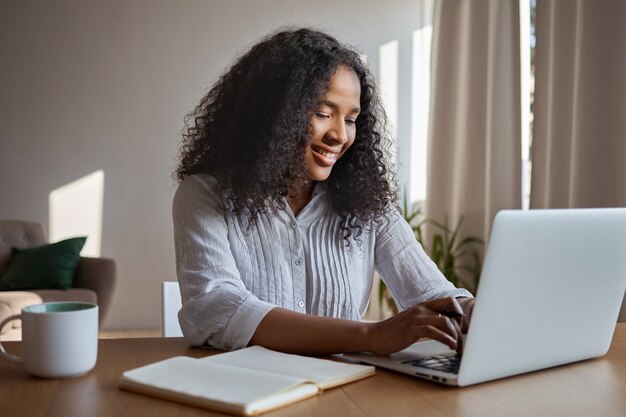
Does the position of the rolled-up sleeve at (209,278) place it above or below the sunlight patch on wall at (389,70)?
below

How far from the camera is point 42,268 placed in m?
4.39

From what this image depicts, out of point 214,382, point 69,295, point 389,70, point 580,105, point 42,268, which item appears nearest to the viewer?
point 214,382

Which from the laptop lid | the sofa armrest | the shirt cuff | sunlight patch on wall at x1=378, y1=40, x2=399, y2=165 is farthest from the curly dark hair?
sunlight patch on wall at x1=378, y1=40, x2=399, y2=165

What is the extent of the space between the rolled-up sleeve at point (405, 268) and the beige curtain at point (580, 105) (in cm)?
186

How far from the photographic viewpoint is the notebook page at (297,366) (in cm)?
106

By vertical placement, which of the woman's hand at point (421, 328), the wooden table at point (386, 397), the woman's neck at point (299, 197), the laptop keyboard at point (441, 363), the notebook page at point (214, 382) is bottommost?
the wooden table at point (386, 397)

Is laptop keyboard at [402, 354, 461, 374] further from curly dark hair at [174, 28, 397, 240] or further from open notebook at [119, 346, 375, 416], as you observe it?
curly dark hair at [174, 28, 397, 240]

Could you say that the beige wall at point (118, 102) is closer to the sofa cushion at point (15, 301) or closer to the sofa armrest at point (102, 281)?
the sofa armrest at point (102, 281)

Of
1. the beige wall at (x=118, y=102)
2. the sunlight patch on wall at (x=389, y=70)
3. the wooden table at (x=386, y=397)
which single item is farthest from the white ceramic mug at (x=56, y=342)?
the sunlight patch on wall at (x=389, y=70)

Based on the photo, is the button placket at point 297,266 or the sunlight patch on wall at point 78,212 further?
the sunlight patch on wall at point 78,212

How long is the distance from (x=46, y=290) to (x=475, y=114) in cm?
258

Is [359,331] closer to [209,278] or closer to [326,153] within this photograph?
[209,278]

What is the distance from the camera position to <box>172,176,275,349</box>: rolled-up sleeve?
50.8 inches

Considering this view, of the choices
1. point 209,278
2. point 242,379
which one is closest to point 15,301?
point 209,278
